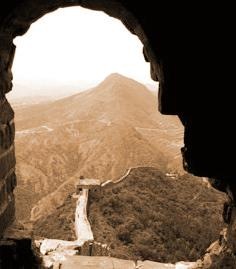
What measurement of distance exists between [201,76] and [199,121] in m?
0.39

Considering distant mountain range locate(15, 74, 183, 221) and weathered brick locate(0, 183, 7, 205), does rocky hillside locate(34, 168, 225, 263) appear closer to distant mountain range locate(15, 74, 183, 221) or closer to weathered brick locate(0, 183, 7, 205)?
distant mountain range locate(15, 74, 183, 221)

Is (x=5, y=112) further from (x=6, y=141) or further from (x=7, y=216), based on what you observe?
(x=7, y=216)

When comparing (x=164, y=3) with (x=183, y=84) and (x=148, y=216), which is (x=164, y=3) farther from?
(x=148, y=216)

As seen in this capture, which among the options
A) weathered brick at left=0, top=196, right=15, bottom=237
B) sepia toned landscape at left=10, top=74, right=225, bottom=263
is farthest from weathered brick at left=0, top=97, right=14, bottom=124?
sepia toned landscape at left=10, top=74, right=225, bottom=263

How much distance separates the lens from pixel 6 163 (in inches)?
158

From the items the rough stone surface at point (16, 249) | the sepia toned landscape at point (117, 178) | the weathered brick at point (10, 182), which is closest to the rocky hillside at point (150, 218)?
the sepia toned landscape at point (117, 178)

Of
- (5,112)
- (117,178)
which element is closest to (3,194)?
(5,112)

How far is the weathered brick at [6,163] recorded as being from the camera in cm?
385

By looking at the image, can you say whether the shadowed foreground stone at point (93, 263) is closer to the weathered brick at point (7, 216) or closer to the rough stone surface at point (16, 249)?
the rough stone surface at point (16, 249)

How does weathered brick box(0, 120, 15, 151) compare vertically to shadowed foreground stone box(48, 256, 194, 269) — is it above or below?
above

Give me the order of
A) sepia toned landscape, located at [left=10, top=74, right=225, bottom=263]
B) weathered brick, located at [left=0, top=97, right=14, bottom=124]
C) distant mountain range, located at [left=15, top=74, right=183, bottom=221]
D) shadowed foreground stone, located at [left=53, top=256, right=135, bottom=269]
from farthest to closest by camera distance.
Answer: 1. distant mountain range, located at [left=15, top=74, right=183, bottom=221]
2. sepia toned landscape, located at [left=10, top=74, right=225, bottom=263]
3. shadowed foreground stone, located at [left=53, top=256, right=135, bottom=269]
4. weathered brick, located at [left=0, top=97, right=14, bottom=124]

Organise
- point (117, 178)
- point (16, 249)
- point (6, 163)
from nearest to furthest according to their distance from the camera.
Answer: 1. point (16, 249)
2. point (6, 163)
3. point (117, 178)

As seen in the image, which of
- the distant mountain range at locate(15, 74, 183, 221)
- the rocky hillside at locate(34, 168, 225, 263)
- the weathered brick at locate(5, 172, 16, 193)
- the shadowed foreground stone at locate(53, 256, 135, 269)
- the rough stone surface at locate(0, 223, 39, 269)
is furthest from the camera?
the distant mountain range at locate(15, 74, 183, 221)

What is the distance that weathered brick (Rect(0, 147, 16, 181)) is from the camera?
3.85 meters
